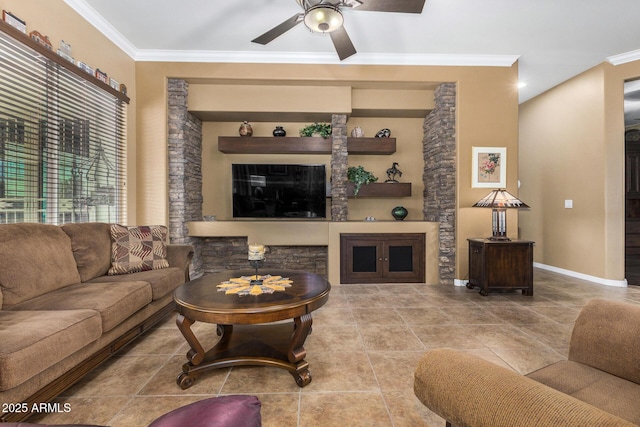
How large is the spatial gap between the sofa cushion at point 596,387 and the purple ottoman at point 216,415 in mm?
1098

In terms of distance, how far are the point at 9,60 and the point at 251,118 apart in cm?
273

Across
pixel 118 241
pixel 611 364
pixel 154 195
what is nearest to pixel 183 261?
pixel 118 241

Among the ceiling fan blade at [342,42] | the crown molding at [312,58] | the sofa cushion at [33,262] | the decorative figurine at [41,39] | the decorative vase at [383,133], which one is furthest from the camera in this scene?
the decorative vase at [383,133]

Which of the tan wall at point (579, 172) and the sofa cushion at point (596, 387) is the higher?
the tan wall at point (579, 172)

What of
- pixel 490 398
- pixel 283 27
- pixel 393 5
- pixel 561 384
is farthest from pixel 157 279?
pixel 393 5

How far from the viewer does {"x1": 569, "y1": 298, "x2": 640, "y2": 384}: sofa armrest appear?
3.72ft

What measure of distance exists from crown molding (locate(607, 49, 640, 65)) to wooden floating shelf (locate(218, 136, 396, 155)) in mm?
3179

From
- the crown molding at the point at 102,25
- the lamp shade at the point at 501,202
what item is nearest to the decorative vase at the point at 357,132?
the lamp shade at the point at 501,202

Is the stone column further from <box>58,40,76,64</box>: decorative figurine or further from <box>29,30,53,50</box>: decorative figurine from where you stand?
<box>29,30,53,50</box>: decorative figurine

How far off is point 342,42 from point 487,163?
268cm

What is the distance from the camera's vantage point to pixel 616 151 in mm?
4293

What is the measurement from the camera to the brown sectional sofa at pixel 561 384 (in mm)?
664

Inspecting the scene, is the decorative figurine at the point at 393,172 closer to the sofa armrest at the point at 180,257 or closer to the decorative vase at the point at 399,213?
the decorative vase at the point at 399,213

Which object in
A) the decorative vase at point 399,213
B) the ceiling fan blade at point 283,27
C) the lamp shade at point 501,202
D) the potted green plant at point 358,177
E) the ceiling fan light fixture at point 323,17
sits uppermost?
the ceiling fan blade at point 283,27
